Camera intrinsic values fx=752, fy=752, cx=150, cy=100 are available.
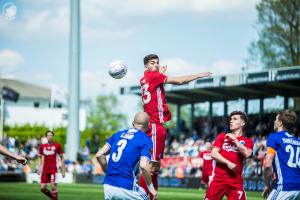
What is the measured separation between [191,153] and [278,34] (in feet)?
57.0

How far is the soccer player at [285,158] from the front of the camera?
11328 millimetres

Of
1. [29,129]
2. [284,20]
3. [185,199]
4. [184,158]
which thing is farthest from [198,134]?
[29,129]

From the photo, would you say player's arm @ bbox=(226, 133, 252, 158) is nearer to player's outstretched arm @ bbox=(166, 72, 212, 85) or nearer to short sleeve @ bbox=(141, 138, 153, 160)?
player's outstretched arm @ bbox=(166, 72, 212, 85)

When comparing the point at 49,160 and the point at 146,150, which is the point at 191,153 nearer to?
the point at 49,160

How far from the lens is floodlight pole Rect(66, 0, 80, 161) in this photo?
147 feet

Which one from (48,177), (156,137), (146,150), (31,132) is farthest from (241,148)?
(31,132)

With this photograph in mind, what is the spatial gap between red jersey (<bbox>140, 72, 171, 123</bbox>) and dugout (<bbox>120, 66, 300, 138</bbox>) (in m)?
23.3

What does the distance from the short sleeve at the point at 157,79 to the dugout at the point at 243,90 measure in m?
23.4

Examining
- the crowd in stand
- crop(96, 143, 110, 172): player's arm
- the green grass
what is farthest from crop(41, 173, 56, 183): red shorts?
crop(96, 143, 110, 172): player's arm

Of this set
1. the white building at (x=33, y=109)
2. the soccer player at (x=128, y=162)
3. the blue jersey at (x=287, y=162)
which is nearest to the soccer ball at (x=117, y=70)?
the soccer player at (x=128, y=162)

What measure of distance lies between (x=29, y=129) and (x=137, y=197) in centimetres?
8377

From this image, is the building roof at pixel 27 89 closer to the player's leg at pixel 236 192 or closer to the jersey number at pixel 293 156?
the player's leg at pixel 236 192

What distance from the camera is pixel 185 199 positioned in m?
25.5

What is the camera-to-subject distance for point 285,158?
37.5ft
